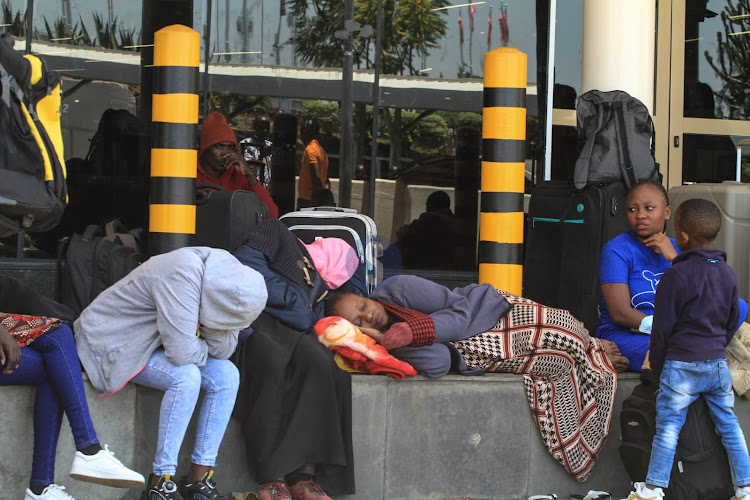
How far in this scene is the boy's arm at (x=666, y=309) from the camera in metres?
4.37

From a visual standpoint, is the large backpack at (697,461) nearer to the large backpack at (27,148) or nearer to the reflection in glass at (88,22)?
the large backpack at (27,148)

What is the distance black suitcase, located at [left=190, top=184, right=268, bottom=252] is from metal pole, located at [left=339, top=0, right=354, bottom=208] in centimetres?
246

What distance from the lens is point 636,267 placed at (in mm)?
5211

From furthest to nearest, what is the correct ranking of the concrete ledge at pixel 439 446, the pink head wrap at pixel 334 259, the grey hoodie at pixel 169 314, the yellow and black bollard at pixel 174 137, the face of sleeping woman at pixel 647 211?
the face of sleeping woman at pixel 647 211
the pink head wrap at pixel 334 259
the yellow and black bollard at pixel 174 137
the concrete ledge at pixel 439 446
the grey hoodie at pixel 169 314

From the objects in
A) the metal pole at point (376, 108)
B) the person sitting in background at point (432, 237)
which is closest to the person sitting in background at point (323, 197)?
the metal pole at point (376, 108)

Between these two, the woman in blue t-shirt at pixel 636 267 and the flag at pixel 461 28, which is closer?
the woman in blue t-shirt at pixel 636 267

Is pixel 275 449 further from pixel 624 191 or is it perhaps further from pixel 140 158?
pixel 140 158

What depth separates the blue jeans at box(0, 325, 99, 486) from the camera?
157 inches

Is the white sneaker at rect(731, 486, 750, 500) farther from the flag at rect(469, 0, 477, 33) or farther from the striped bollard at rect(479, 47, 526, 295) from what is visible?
the flag at rect(469, 0, 477, 33)

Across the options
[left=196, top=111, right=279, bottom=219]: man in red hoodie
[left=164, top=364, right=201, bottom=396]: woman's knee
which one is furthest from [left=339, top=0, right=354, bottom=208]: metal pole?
[left=164, top=364, right=201, bottom=396]: woman's knee

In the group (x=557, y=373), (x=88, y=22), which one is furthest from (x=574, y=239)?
(x=88, y=22)

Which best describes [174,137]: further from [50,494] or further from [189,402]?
[50,494]

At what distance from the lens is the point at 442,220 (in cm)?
791

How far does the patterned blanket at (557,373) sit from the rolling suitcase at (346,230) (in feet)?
3.06
